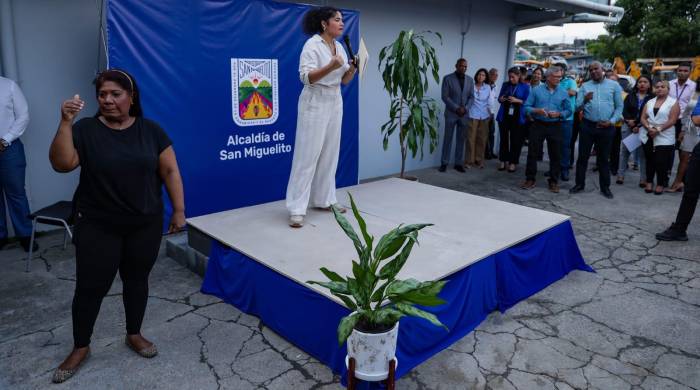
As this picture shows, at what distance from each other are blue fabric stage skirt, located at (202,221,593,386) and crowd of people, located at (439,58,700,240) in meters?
2.03

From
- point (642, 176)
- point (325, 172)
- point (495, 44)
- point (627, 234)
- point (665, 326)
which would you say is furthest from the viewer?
point (495, 44)

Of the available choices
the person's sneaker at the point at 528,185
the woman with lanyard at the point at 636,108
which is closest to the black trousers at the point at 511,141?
the person's sneaker at the point at 528,185

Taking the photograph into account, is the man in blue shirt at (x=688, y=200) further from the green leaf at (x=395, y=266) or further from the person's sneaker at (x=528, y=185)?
the green leaf at (x=395, y=266)

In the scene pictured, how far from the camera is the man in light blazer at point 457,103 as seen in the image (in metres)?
7.41

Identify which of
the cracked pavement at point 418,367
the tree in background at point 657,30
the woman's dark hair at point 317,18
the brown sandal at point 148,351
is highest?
the tree in background at point 657,30

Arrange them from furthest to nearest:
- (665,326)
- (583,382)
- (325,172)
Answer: (325,172), (665,326), (583,382)

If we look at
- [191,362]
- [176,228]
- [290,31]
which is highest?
[290,31]

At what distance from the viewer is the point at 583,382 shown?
260 cm

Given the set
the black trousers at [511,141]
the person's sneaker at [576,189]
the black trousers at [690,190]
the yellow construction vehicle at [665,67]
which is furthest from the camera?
the yellow construction vehicle at [665,67]

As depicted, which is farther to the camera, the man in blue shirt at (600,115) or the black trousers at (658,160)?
the black trousers at (658,160)

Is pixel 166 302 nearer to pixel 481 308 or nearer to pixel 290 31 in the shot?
pixel 481 308

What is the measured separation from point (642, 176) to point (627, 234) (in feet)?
7.89

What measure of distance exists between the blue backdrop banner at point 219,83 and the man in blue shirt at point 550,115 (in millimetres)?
2623

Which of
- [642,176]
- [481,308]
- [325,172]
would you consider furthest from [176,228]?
[642,176]
